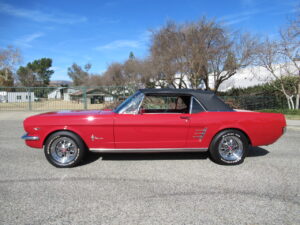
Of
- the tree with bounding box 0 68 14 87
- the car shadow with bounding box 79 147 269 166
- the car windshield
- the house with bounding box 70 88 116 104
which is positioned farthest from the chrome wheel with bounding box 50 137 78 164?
the tree with bounding box 0 68 14 87

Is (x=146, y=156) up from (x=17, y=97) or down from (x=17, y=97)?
down

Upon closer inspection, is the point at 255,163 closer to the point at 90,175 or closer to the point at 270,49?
the point at 90,175

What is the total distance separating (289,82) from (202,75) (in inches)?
274

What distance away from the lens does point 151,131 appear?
12.3ft

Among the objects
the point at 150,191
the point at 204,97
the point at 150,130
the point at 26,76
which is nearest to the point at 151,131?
the point at 150,130

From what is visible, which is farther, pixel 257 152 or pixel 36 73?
pixel 36 73

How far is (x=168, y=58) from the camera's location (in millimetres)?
18344

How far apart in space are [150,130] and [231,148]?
170cm

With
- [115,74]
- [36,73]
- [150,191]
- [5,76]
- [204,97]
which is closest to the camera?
[150,191]

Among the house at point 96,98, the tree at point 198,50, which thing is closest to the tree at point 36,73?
the house at point 96,98

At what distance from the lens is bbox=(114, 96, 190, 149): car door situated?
12.2ft

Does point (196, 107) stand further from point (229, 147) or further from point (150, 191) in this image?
point (150, 191)

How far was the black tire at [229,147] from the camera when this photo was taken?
388 centimetres

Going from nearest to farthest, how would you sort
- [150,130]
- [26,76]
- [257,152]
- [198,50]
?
[150,130] < [257,152] < [198,50] < [26,76]
